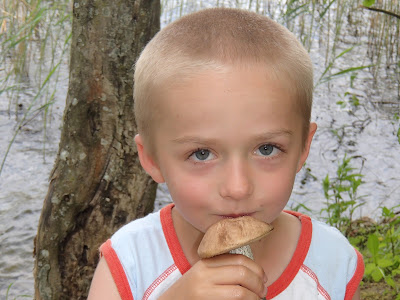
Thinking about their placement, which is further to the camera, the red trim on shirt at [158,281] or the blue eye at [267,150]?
the red trim on shirt at [158,281]

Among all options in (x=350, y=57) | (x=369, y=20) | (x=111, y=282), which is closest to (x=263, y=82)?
(x=111, y=282)

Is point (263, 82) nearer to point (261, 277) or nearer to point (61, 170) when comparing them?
point (261, 277)

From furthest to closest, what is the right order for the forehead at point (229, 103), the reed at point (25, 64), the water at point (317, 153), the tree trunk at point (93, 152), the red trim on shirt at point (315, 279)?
the reed at point (25, 64) → the water at point (317, 153) → the tree trunk at point (93, 152) → the red trim on shirt at point (315, 279) → the forehead at point (229, 103)

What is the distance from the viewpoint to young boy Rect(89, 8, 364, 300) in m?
1.39

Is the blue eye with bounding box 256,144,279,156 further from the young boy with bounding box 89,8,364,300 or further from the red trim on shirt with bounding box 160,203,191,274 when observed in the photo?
the red trim on shirt with bounding box 160,203,191,274

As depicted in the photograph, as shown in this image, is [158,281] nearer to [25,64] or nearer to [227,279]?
[227,279]

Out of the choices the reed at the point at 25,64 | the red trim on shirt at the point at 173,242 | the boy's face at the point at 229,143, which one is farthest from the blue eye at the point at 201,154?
the reed at the point at 25,64

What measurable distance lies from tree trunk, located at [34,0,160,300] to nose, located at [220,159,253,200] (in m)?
1.16

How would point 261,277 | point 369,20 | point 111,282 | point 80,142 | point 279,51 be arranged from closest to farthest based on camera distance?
point 261,277 → point 279,51 → point 111,282 → point 80,142 → point 369,20

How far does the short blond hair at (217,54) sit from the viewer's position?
1.45 meters

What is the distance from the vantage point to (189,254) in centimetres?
174

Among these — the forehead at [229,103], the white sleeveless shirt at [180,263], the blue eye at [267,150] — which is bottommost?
the white sleeveless shirt at [180,263]

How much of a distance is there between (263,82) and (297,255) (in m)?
0.57

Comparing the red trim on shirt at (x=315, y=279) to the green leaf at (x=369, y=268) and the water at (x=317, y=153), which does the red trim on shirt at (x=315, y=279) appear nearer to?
the green leaf at (x=369, y=268)
